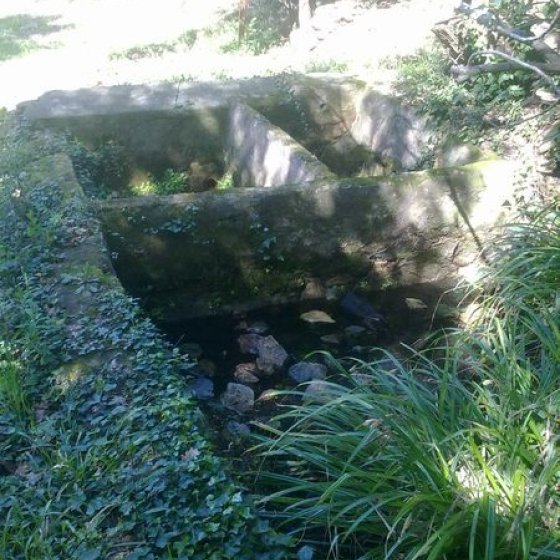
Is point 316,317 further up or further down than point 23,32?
further down

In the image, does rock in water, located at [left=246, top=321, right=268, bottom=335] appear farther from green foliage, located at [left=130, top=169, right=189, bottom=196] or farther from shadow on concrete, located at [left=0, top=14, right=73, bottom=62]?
shadow on concrete, located at [left=0, top=14, right=73, bottom=62]

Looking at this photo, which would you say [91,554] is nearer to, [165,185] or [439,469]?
[439,469]

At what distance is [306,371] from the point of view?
488 cm

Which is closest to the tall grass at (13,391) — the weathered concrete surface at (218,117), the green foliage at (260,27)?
the weathered concrete surface at (218,117)

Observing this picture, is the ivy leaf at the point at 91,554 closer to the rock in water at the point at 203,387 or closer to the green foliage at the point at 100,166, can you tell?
the rock in water at the point at 203,387

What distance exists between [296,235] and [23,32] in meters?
11.7

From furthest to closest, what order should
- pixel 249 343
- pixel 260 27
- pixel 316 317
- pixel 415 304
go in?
pixel 260 27, pixel 415 304, pixel 316 317, pixel 249 343

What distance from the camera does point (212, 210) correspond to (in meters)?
5.34

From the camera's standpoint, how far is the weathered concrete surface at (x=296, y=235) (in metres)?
5.30

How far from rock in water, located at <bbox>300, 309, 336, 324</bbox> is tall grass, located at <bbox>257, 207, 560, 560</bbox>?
1763mm

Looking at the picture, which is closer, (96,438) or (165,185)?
(96,438)

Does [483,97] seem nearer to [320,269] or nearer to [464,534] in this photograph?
[320,269]

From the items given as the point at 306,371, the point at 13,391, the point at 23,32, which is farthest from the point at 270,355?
the point at 23,32

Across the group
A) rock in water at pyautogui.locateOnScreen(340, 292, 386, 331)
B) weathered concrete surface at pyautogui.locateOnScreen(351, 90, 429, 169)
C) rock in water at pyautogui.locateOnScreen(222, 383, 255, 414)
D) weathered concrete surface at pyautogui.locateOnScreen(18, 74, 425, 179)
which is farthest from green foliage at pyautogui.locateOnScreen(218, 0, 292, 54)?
rock in water at pyautogui.locateOnScreen(222, 383, 255, 414)
